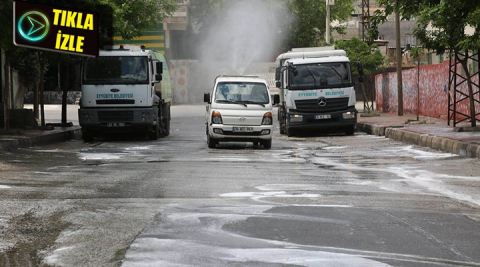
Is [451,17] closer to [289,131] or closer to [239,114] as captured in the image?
[239,114]

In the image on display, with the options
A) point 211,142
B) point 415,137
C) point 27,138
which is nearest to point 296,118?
point 415,137

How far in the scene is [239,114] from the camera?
2352 centimetres

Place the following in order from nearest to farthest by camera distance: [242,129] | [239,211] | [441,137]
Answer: [239,211] → [441,137] → [242,129]

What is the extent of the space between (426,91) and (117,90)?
1715 centimetres

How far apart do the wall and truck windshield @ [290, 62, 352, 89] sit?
206 inches

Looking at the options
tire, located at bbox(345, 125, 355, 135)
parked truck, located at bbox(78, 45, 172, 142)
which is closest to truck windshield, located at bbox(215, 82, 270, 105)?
parked truck, located at bbox(78, 45, 172, 142)

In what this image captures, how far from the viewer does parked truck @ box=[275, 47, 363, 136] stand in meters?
29.3

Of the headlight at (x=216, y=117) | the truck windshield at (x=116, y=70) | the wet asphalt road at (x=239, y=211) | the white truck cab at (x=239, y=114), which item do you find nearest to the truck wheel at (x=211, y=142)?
the white truck cab at (x=239, y=114)

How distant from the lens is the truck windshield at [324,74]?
96.1 ft

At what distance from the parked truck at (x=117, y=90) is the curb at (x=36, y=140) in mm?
1008

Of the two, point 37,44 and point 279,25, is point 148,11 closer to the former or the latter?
point 279,25

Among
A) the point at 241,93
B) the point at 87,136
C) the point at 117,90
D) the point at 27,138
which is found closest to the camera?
the point at 27,138

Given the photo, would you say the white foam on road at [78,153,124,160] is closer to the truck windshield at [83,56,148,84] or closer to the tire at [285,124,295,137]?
the truck windshield at [83,56,148,84]

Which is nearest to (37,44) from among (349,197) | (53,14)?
(53,14)
